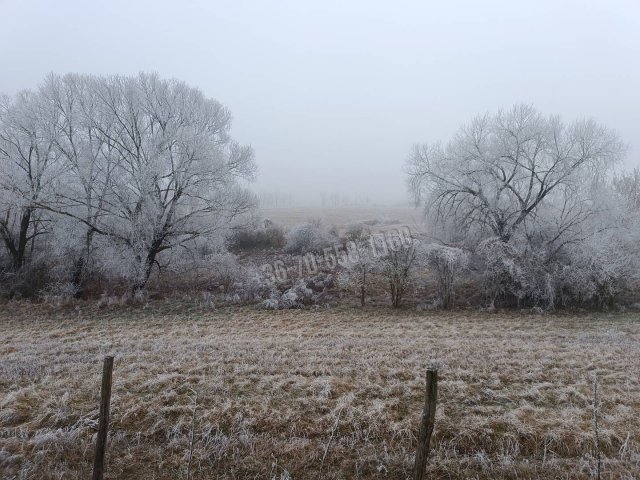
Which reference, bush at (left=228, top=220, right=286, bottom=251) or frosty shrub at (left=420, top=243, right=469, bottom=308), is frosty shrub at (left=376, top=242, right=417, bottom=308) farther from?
bush at (left=228, top=220, right=286, bottom=251)

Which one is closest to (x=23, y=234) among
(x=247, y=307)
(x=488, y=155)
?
(x=247, y=307)

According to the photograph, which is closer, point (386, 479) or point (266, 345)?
point (386, 479)

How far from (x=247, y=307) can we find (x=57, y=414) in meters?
10.5

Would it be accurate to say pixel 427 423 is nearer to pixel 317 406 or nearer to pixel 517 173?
pixel 317 406

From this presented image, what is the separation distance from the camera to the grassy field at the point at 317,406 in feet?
13.6

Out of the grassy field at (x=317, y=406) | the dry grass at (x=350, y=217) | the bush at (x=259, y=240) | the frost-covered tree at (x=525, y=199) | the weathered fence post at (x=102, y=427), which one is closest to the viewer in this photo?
the weathered fence post at (x=102, y=427)

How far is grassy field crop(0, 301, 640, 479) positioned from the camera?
416cm

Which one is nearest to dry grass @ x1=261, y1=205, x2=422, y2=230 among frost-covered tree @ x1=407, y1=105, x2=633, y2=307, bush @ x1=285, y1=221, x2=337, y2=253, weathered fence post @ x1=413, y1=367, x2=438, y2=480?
bush @ x1=285, y1=221, x2=337, y2=253

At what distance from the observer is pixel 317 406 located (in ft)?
17.6

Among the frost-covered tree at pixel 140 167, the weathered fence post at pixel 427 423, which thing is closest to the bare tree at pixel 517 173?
the frost-covered tree at pixel 140 167

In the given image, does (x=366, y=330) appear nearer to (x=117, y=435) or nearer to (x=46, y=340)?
(x=117, y=435)

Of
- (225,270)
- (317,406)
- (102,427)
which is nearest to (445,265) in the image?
(225,270)

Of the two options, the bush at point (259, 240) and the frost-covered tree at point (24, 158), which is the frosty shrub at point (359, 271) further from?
the frost-covered tree at point (24, 158)

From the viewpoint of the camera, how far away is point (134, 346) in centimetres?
921
